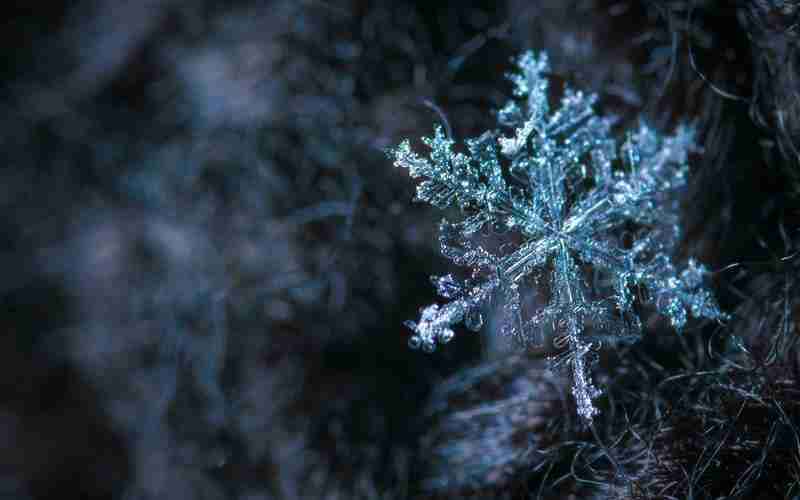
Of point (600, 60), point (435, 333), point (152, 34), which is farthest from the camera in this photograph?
point (152, 34)

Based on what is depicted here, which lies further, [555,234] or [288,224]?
[288,224]

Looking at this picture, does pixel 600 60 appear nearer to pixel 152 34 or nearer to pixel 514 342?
pixel 514 342

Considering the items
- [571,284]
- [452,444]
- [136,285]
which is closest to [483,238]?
[571,284]
